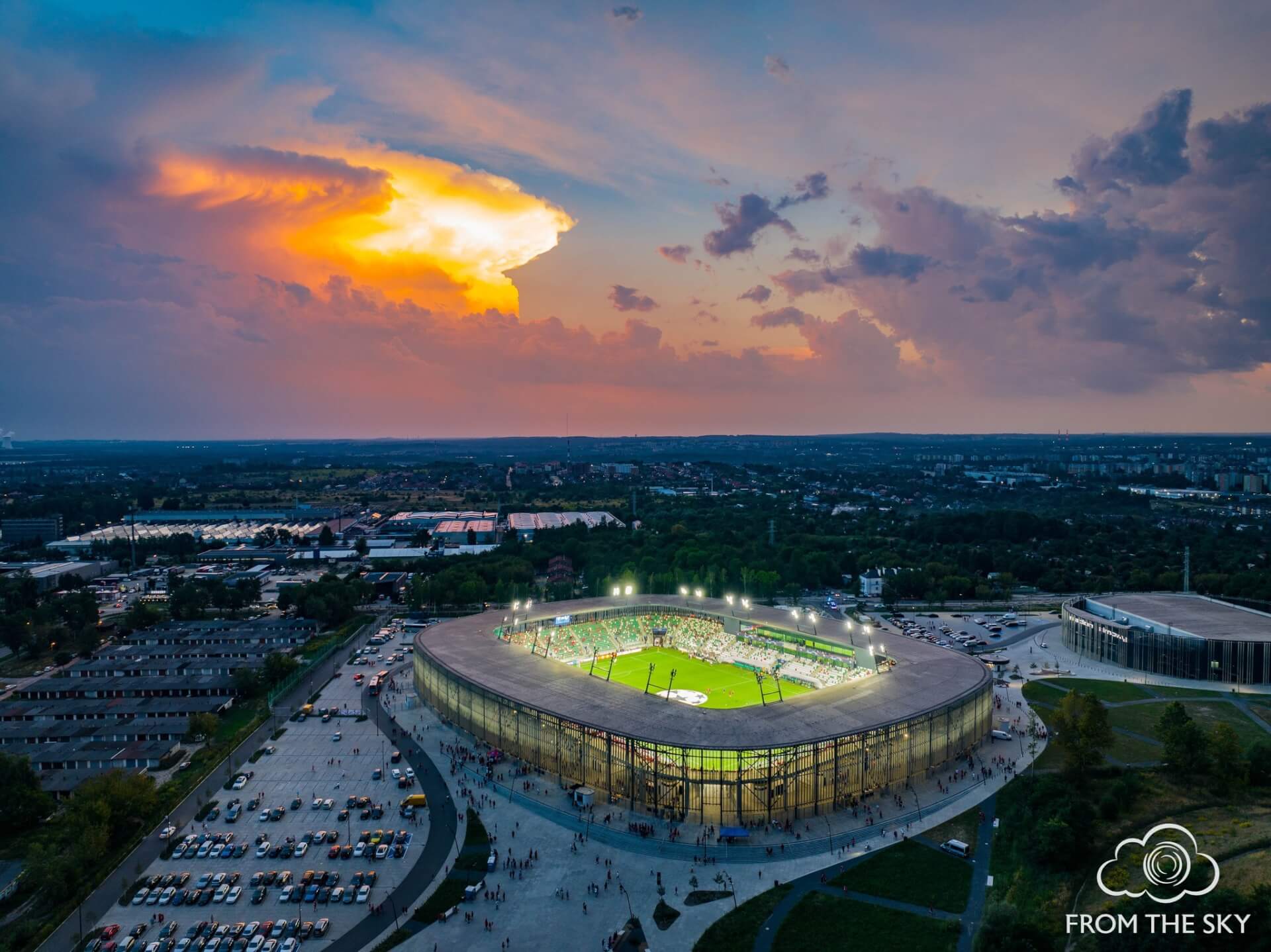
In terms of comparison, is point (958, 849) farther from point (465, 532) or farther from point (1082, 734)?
point (465, 532)

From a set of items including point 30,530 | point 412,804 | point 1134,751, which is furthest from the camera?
point 30,530

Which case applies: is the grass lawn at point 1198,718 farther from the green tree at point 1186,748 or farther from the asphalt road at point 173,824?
the asphalt road at point 173,824

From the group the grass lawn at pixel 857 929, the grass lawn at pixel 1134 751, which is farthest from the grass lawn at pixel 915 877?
the grass lawn at pixel 1134 751

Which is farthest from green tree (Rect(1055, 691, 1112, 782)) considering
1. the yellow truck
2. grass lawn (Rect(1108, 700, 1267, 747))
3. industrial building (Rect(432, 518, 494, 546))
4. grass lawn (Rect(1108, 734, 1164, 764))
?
industrial building (Rect(432, 518, 494, 546))

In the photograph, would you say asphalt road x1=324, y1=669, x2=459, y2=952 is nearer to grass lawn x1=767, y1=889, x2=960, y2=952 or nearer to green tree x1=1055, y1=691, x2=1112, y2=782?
grass lawn x1=767, y1=889, x2=960, y2=952

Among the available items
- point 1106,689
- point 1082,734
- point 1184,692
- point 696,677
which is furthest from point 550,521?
point 1082,734

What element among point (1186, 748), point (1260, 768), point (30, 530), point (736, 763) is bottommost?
point (1260, 768)
